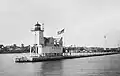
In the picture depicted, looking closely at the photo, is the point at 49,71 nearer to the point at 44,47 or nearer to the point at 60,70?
the point at 60,70

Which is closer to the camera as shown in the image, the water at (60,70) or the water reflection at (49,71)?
the water reflection at (49,71)

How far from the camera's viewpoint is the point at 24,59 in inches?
3413

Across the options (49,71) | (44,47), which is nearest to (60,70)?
(49,71)

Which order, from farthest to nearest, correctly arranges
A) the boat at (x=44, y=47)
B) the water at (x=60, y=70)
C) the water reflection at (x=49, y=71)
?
1. the boat at (x=44, y=47)
2. the water at (x=60, y=70)
3. the water reflection at (x=49, y=71)

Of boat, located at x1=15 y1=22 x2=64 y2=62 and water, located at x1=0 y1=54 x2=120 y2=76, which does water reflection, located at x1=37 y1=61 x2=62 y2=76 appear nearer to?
water, located at x1=0 y1=54 x2=120 y2=76

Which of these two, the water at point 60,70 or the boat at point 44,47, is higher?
the boat at point 44,47

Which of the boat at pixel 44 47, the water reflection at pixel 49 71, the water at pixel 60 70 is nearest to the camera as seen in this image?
the water reflection at pixel 49 71

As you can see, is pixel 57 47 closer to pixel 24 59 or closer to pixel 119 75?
pixel 24 59

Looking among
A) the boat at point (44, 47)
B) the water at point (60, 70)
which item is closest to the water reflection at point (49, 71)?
the water at point (60, 70)

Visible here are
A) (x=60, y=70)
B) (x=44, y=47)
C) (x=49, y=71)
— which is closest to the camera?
(x=49, y=71)

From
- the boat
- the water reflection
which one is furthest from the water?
the boat

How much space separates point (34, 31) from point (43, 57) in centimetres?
1518

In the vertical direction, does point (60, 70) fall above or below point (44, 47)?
below

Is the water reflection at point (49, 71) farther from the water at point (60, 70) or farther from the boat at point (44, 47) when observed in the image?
the boat at point (44, 47)
